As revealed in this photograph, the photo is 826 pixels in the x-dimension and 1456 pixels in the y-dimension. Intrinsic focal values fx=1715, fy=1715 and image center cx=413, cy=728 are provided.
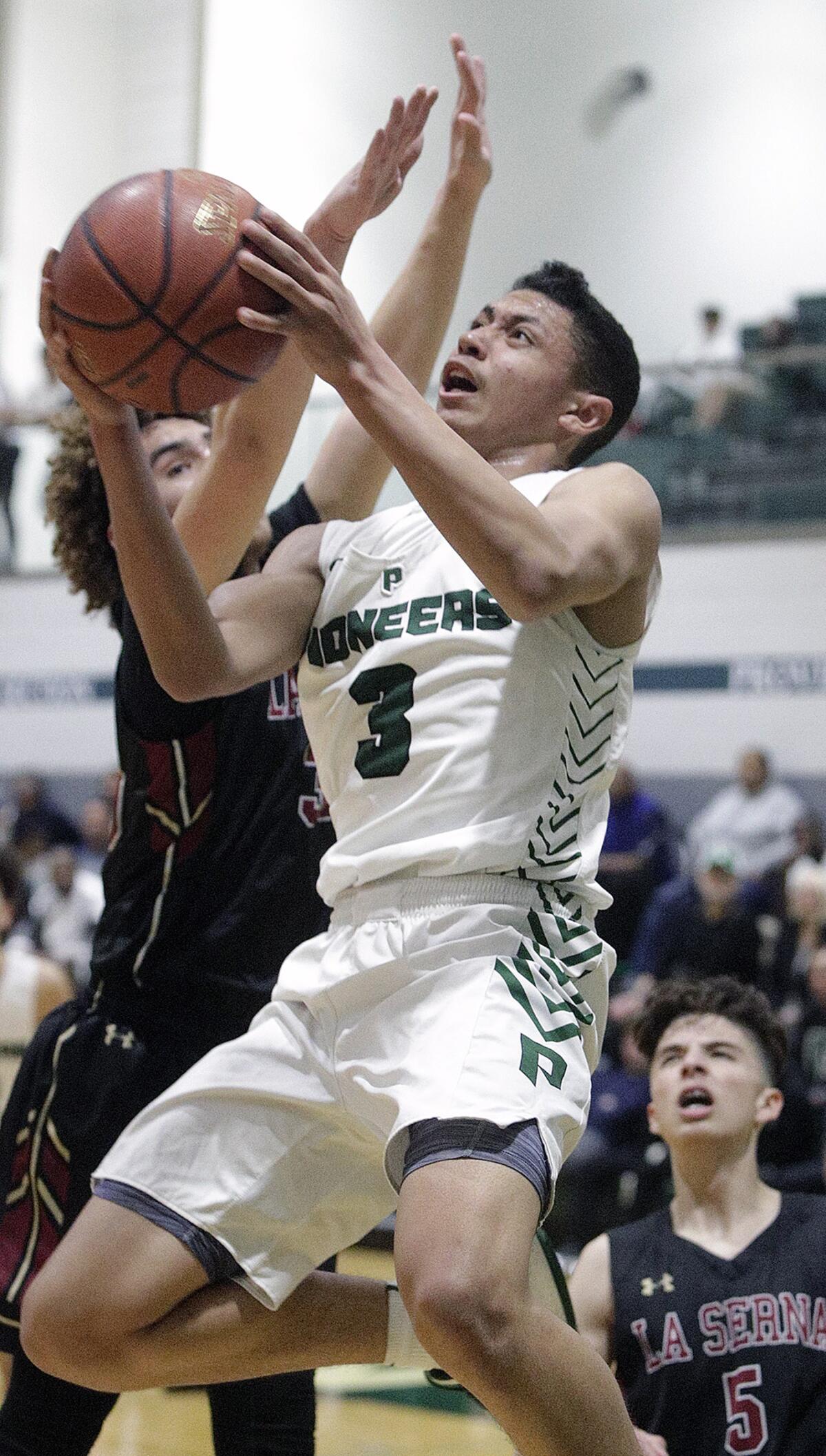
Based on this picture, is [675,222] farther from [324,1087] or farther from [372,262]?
[324,1087]

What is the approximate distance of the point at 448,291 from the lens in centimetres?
361

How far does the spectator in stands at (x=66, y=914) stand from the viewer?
12.3m

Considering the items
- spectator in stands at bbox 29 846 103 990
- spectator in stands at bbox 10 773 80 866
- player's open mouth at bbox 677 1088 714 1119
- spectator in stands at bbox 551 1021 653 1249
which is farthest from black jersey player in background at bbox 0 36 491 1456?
spectator in stands at bbox 10 773 80 866

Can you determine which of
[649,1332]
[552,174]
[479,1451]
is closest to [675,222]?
[552,174]

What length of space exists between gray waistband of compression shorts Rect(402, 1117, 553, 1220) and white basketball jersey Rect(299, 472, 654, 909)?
42cm

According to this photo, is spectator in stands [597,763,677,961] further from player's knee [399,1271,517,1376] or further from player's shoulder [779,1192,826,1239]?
player's knee [399,1271,517,1376]

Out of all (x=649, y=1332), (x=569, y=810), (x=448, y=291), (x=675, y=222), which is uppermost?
(x=675, y=222)

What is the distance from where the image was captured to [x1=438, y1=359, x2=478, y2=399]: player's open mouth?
10.00 ft

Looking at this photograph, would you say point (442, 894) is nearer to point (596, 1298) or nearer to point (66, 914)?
point (596, 1298)

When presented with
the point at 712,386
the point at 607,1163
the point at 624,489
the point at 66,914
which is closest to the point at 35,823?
the point at 66,914

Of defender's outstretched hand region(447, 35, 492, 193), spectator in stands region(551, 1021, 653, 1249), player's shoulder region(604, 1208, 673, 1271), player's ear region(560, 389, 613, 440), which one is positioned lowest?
spectator in stands region(551, 1021, 653, 1249)

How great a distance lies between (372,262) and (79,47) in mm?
11332

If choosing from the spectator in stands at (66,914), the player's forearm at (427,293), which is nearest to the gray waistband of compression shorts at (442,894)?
the player's forearm at (427,293)

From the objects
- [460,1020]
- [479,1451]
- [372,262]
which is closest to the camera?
[460,1020]
